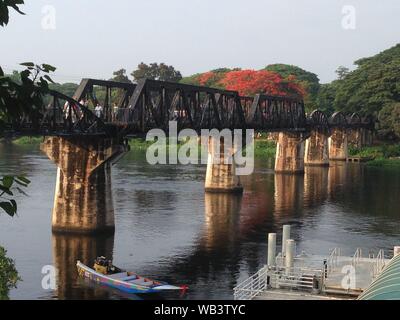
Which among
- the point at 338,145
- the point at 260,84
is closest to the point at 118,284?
the point at 338,145

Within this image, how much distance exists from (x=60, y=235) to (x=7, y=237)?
4.68 metres

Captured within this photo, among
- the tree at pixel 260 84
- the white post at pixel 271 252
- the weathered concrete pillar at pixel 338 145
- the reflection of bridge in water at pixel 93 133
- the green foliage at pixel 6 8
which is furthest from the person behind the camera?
the tree at pixel 260 84

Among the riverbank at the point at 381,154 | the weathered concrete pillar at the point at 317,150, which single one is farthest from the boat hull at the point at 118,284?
the weathered concrete pillar at the point at 317,150

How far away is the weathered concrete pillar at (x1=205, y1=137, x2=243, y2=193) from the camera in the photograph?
86750 mm

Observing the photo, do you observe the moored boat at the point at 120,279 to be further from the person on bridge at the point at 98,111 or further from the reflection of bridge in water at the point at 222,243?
the person on bridge at the point at 98,111

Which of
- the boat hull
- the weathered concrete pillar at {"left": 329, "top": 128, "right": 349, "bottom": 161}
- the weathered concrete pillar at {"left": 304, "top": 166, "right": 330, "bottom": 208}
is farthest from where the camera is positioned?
the weathered concrete pillar at {"left": 329, "top": 128, "right": 349, "bottom": 161}

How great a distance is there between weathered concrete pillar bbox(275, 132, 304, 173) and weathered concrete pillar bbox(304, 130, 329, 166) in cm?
1665

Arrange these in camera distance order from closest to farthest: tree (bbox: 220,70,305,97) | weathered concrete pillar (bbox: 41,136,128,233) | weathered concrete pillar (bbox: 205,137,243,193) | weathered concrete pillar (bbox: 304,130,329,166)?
1. weathered concrete pillar (bbox: 41,136,128,233)
2. weathered concrete pillar (bbox: 205,137,243,193)
3. weathered concrete pillar (bbox: 304,130,329,166)
4. tree (bbox: 220,70,305,97)

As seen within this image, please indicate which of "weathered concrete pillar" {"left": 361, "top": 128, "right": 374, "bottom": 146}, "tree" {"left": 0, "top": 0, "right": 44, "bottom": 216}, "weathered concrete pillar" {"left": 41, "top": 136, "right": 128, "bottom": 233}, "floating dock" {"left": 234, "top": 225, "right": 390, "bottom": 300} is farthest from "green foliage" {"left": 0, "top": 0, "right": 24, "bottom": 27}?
"weathered concrete pillar" {"left": 361, "top": 128, "right": 374, "bottom": 146}

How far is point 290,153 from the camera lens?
383 ft

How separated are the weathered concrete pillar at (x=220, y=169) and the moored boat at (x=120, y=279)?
4540 cm

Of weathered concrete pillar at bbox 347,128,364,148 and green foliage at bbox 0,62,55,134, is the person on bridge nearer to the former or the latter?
green foliage at bbox 0,62,55,134

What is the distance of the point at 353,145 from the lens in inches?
6122

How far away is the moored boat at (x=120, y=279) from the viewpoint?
125 ft
